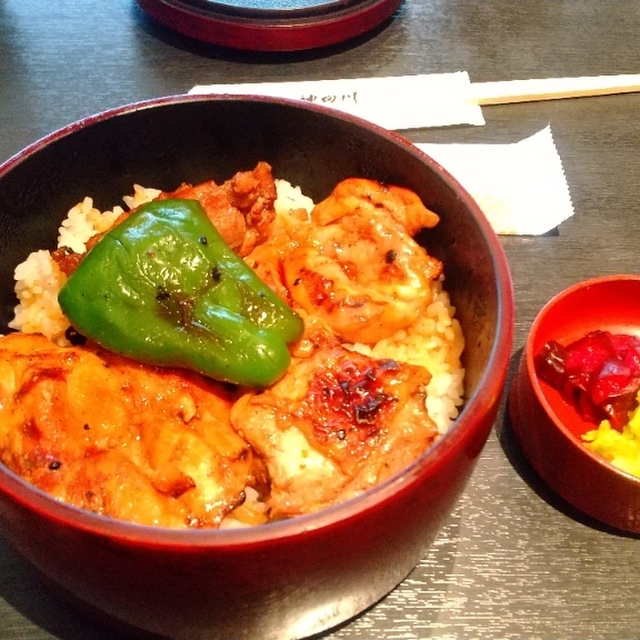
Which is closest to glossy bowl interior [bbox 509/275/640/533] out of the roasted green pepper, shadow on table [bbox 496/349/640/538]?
shadow on table [bbox 496/349/640/538]

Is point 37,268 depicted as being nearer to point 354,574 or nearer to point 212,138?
point 212,138

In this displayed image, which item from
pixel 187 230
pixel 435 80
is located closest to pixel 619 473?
pixel 187 230

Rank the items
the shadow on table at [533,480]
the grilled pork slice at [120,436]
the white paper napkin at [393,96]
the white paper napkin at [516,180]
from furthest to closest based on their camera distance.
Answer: the white paper napkin at [393,96] → the white paper napkin at [516,180] → the shadow on table at [533,480] → the grilled pork slice at [120,436]

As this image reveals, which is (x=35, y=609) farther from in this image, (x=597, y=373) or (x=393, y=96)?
(x=393, y=96)

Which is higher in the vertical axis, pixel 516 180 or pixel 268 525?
pixel 268 525

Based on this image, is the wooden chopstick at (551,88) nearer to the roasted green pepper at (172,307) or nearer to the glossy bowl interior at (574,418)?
the glossy bowl interior at (574,418)

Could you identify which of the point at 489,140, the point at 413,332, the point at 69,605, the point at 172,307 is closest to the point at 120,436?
the point at 172,307

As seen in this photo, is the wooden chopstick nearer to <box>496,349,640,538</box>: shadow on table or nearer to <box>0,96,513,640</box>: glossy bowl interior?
<box>0,96,513,640</box>: glossy bowl interior

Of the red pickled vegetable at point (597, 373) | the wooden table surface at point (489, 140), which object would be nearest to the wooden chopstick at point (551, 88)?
the wooden table surface at point (489, 140)
